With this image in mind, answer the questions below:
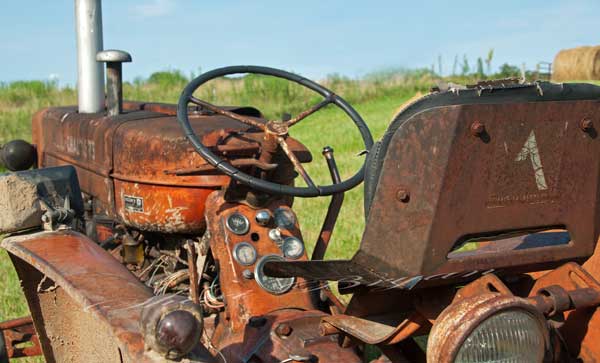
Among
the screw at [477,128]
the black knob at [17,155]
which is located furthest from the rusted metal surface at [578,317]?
the black knob at [17,155]

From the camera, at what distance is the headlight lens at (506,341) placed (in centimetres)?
160

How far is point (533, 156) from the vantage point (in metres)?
1.76

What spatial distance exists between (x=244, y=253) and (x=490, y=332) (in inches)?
53.4

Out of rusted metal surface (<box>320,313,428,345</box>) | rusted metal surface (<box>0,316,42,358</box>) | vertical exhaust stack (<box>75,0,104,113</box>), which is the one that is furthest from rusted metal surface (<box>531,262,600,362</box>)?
vertical exhaust stack (<box>75,0,104,113</box>)

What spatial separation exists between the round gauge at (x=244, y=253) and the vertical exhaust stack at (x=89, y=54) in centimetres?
174

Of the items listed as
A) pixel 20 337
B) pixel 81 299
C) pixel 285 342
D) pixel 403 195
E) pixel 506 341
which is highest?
pixel 403 195

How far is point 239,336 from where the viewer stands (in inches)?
103

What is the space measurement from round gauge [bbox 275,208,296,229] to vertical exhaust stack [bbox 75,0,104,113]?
1.65 metres

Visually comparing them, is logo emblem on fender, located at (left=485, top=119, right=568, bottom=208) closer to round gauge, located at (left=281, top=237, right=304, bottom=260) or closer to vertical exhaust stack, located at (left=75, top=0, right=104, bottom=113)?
round gauge, located at (left=281, top=237, right=304, bottom=260)

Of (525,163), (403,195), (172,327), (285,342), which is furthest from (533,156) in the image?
(285,342)

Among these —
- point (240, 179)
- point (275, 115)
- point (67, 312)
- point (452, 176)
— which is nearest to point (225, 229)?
point (240, 179)

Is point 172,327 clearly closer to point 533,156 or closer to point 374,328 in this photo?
point 374,328

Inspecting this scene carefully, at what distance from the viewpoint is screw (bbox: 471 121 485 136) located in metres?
1.68

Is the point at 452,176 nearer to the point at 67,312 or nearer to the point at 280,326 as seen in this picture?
the point at 280,326
